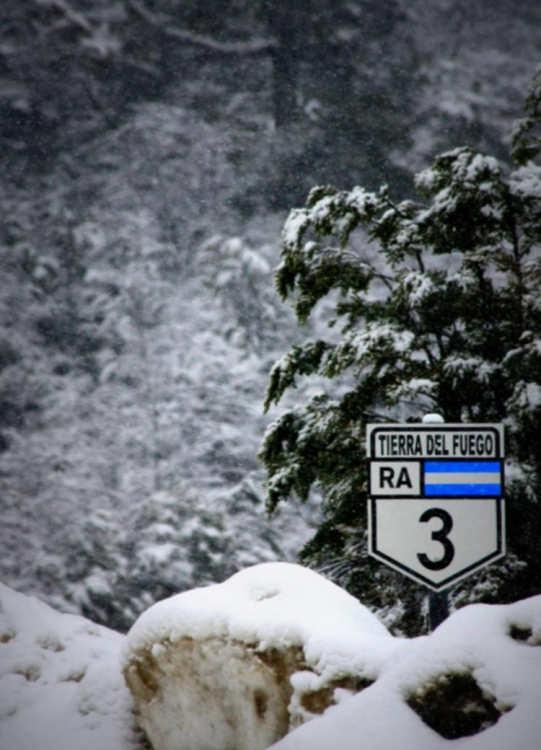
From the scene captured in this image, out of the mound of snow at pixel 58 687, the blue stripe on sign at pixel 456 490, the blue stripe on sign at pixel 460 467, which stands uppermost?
the blue stripe on sign at pixel 460 467

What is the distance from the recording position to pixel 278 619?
3.41 m

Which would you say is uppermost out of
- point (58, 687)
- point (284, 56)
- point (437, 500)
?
point (284, 56)

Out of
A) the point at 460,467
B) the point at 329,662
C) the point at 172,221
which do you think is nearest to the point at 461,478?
the point at 460,467

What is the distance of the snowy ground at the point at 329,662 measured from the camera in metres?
2.38

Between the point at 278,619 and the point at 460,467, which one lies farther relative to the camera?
the point at 278,619

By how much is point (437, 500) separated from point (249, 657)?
1087 mm

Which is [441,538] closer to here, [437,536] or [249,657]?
[437,536]

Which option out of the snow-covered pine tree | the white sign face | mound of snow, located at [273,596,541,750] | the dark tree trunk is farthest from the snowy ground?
the dark tree trunk

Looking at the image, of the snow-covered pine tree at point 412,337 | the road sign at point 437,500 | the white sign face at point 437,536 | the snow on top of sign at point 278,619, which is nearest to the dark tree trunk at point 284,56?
the snow-covered pine tree at point 412,337

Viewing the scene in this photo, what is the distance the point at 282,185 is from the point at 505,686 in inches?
910

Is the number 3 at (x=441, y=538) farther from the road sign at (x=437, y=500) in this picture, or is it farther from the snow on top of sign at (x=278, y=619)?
the snow on top of sign at (x=278, y=619)

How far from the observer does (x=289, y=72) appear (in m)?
25.9

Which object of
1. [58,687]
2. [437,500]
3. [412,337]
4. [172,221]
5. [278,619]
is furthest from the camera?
[172,221]

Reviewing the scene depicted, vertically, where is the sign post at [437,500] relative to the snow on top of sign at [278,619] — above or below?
above
